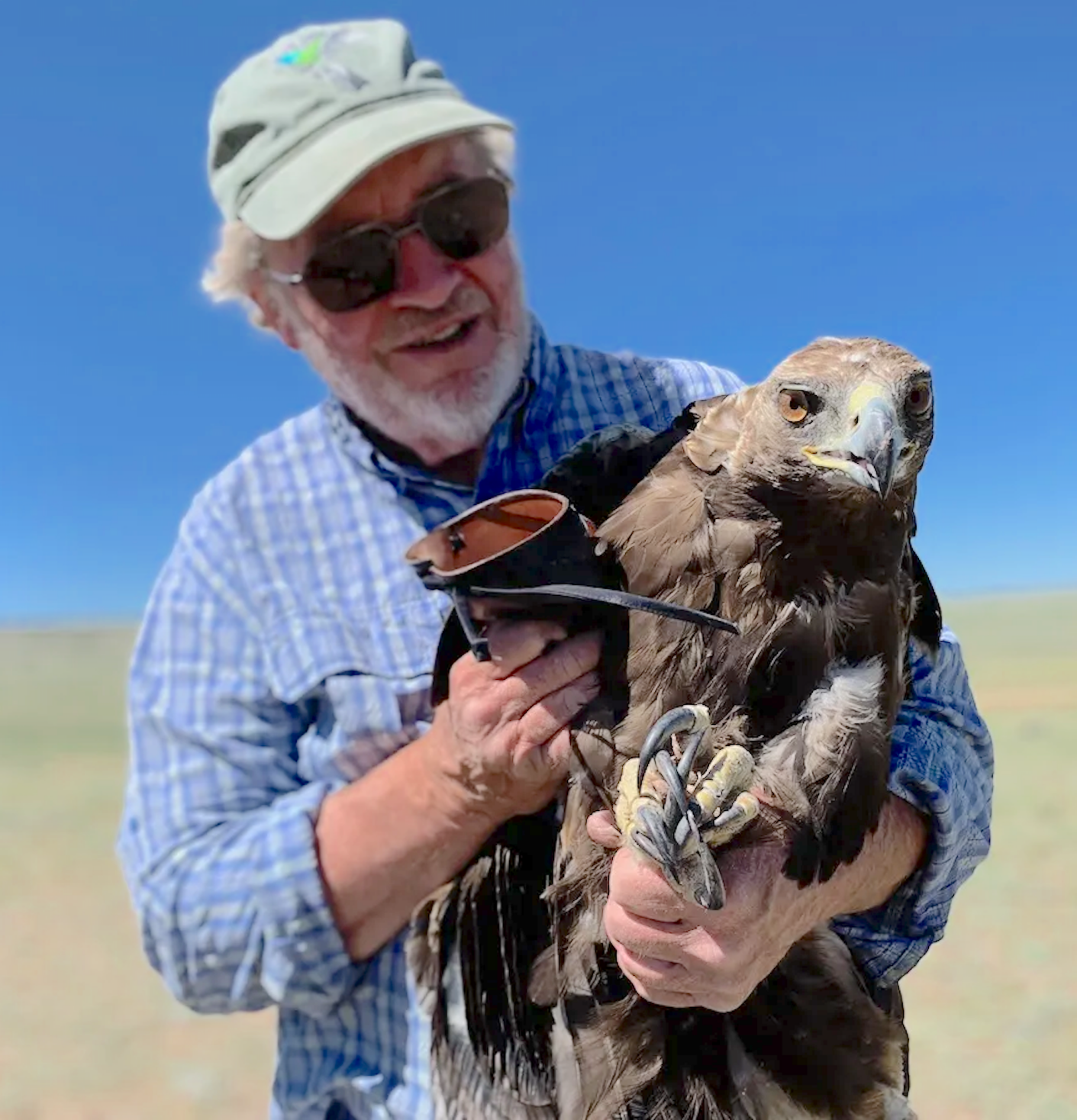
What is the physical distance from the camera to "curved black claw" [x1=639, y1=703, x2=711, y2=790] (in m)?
1.77

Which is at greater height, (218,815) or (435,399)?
(435,399)

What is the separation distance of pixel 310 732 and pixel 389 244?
110 cm

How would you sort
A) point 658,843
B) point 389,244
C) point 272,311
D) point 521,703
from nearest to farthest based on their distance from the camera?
point 658,843, point 521,703, point 389,244, point 272,311

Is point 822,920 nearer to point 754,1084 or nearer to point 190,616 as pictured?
point 754,1084

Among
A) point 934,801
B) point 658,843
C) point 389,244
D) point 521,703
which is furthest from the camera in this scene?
point 389,244

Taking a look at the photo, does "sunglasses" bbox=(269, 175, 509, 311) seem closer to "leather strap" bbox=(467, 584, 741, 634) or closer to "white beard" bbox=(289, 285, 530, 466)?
"white beard" bbox=(289, 285, 530, 466)

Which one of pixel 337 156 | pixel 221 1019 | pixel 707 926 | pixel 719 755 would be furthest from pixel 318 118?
pixel 221 1019

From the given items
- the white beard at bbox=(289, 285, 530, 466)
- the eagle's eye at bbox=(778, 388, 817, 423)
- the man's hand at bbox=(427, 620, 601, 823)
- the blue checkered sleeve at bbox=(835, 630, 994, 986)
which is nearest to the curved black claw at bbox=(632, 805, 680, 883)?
the man's hand at bbox=(427, 620, 601, 823)

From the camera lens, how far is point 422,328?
2514 mm

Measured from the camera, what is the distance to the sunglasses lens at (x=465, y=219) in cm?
245

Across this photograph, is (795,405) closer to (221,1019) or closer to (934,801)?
(934,801)

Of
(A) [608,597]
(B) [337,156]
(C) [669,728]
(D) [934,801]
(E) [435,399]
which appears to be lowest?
(D) [934,801]

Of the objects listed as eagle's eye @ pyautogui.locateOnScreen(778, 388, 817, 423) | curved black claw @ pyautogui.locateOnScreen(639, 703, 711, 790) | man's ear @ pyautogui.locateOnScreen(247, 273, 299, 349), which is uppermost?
eagle's eye @ pyautogui.locateOnScreen(778, 388, 817, 423)

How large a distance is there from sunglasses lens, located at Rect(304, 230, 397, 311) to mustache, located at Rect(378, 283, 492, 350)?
9cm
